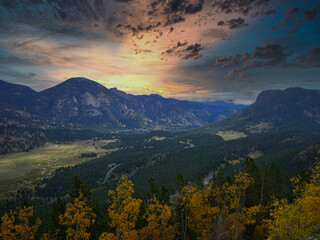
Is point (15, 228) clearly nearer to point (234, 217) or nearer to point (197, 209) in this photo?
point (197, 209)

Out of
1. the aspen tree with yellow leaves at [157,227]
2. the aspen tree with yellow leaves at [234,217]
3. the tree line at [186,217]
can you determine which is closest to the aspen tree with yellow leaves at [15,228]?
the tree line at [186,217]

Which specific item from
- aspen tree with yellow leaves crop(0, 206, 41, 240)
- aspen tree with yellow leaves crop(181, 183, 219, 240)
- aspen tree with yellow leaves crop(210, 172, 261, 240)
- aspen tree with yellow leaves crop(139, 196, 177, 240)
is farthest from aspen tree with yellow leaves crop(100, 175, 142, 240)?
aspen tree with yellow leaves crop(0, 206, 41, 240)

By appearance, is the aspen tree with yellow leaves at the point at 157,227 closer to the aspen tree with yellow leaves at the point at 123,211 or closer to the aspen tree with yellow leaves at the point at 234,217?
the aspen tree with yellow leaves at the point at 123,211

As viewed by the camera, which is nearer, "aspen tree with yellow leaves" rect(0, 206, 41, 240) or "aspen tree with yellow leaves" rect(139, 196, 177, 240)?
"aspen tree with yellow leaves" rect(0, 206, 41, 240)

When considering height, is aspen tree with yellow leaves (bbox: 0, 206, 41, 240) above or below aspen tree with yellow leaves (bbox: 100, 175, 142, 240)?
below

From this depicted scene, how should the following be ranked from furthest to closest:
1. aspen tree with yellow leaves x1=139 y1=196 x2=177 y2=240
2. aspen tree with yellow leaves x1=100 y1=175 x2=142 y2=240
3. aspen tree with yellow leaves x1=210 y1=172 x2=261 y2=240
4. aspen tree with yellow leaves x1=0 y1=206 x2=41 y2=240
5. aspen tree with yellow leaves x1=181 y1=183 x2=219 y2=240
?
aspen tree with yellow leaves x1=181 y1=183 x2=219 y2=240
aspen tree with yellow leaves x1=139 y1=196 x2=177 y2=240
aspen tree with yellow leaves x1=210 y1=172 x2=261 y2=240
aspen tree with yellow leaves x1=0 y1=206 x2=41 y2=240
aspen tree with yellow leaves x1=100 y1=175 x2=142 y2=240

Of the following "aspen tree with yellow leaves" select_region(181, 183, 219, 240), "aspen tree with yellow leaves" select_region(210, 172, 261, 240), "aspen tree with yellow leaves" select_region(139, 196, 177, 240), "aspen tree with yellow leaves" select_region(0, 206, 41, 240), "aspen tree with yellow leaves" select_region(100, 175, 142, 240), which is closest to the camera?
"aspen tree with yellow leaves" select_region(100, 175, 142, 240)

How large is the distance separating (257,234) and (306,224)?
84.0 ft

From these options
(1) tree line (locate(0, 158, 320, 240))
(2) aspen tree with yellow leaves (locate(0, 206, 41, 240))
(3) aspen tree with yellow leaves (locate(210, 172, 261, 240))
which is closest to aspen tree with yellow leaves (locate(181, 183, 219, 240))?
(1) tree line (locate(0, 158, 320, 240))

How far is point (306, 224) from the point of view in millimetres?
26078

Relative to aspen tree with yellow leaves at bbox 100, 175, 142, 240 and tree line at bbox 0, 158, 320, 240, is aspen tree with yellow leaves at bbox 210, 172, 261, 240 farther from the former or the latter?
aspen tree with yellow leaves at bbox 100, 175, 142, 240

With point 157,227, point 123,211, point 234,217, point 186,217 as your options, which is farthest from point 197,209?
point 123,211

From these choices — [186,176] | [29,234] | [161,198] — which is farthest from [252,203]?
[186,176]

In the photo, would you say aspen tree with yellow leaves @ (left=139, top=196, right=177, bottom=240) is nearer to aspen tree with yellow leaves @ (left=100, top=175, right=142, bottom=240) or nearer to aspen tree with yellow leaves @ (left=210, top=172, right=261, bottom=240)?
aspen tree with yellow leaves @ (left=100, top=175, right=142, bottom=240)
